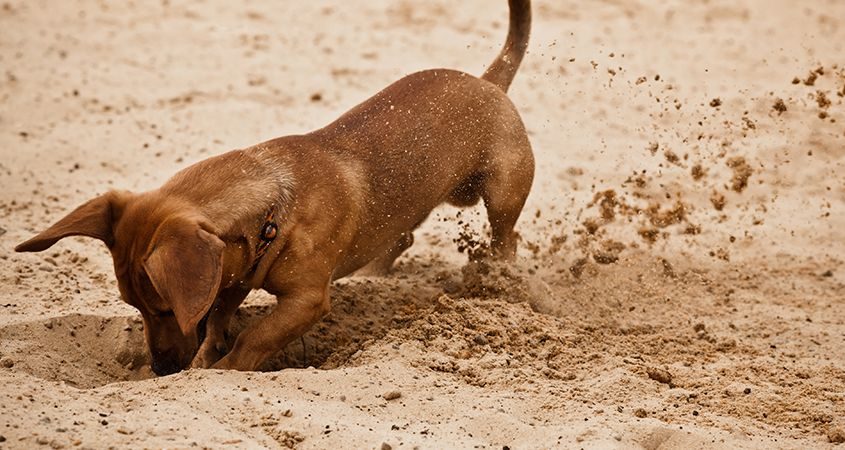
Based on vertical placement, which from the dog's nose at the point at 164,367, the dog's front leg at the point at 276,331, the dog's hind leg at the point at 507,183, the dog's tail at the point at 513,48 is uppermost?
the dog's tail at the point at 513,48

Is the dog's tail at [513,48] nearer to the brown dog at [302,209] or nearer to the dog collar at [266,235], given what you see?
the brown dog at [302,209]

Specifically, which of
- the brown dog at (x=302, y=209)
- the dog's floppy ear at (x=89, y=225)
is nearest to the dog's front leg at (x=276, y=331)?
the brown dog at (x=302, y=209)

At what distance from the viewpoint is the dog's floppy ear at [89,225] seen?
4680mm

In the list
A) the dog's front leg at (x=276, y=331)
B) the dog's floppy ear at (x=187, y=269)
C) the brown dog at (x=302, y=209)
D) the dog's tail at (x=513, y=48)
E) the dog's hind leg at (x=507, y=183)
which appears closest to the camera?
the dog's floppy ear at (x=187, y=269)

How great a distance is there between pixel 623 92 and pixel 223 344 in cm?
485

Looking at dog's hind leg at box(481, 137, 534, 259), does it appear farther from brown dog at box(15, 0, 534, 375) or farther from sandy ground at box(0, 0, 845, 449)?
sandy ground at box(0, 0, 845, 449)

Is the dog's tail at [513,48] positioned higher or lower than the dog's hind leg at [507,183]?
higher

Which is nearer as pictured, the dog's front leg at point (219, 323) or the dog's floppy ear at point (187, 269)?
the dog's floppy ear at point (187, 269)

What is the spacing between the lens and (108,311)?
562 centimetres

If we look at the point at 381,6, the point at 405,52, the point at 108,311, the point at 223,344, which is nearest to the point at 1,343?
the point at 108,311

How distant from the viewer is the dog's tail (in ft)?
21.6

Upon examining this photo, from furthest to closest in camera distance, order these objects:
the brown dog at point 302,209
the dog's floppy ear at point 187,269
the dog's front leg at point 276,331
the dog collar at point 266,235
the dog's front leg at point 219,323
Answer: the dog's front leg at point 219,323
the dog's front leg at point 276,331
the dog collar at point 266,235
the brown dog at point 302,209
the dog's floppy ear at point 187,269

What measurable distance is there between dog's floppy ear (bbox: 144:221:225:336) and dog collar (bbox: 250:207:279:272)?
0.55 meters

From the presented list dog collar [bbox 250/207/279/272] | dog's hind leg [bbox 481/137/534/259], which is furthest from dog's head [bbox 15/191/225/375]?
dog's hind leg [bbox 481/137/534/259]
